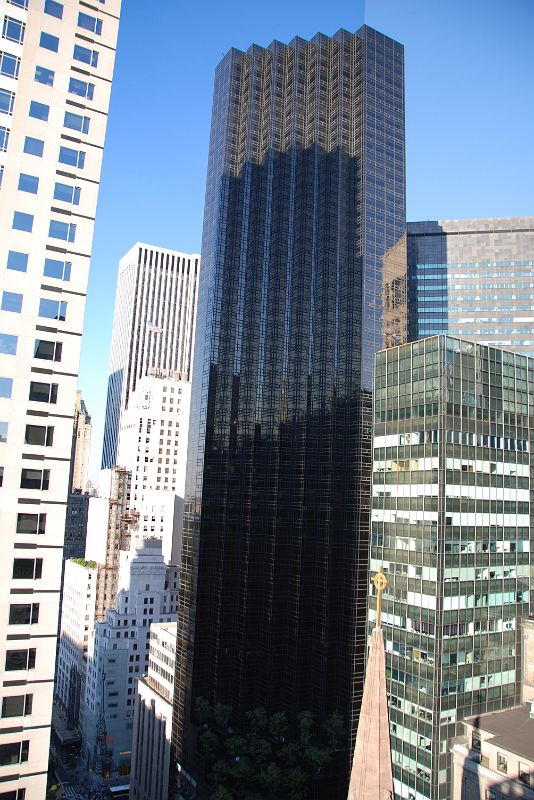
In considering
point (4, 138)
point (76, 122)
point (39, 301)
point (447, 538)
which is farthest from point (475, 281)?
point (39, 301)

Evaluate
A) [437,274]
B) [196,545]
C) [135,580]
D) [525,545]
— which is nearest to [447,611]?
[525,545]

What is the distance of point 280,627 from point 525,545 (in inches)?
2093

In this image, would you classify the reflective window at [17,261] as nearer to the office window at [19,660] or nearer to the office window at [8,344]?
the office window at [8,344]

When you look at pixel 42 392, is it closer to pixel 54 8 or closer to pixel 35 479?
pixel 35 479

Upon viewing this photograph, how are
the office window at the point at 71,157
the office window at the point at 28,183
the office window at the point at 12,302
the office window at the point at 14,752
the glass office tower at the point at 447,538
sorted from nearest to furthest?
1. the office window at the point at 14,752
2. the office window at the point at 12,302
3. the office window at the point at 28,183
4. the office window at the point at 71,157
5. the glass office tower at the point at 447,538

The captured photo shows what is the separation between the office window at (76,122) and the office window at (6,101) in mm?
4081

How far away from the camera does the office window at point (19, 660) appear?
44.0 meters

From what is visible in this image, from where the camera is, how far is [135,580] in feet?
490

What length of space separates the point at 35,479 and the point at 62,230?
65.2ft

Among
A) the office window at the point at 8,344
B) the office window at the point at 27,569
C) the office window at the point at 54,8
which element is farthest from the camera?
the office window at the point at 54,8

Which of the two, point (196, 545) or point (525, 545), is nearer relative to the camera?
point (525, 545)

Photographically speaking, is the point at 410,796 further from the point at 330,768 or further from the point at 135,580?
the point at 135,580

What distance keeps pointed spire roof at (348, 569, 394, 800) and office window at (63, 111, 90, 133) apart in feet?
139

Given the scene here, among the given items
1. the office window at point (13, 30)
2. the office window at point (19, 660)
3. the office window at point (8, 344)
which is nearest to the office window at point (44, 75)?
the office window at point (13, 30)
